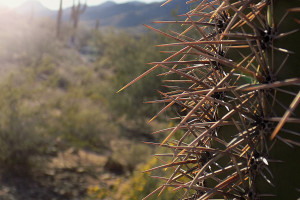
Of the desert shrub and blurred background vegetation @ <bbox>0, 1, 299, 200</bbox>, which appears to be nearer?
blurred background vegetation @ <bbox>0, 1, 299, 200</bbox>

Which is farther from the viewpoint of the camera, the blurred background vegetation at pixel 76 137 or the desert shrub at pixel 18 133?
the desert shrub at pixel 18 133

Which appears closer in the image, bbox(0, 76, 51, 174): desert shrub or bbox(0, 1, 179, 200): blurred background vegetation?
bbox(0, 1, 179, 200): blurred background vegetation

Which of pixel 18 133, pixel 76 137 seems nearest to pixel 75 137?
pixel 76 137

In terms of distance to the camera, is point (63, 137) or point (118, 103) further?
point (118, 103)

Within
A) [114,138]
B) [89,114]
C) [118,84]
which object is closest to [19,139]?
[89,114]

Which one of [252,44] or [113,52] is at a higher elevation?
[252,44]

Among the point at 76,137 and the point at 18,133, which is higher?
the point at 18,133

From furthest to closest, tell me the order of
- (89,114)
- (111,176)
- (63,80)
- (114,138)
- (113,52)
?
(63,80)
(113,52)
(114,138)
(89,114)
(111,176)

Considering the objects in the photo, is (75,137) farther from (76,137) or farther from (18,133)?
(18,133)

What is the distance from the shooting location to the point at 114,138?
1021cm

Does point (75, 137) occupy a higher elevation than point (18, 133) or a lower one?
lower

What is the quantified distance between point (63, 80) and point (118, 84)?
22.4ft

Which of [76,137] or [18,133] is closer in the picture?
[18,133]

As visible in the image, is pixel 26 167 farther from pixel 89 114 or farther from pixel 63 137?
pixel 89 114
